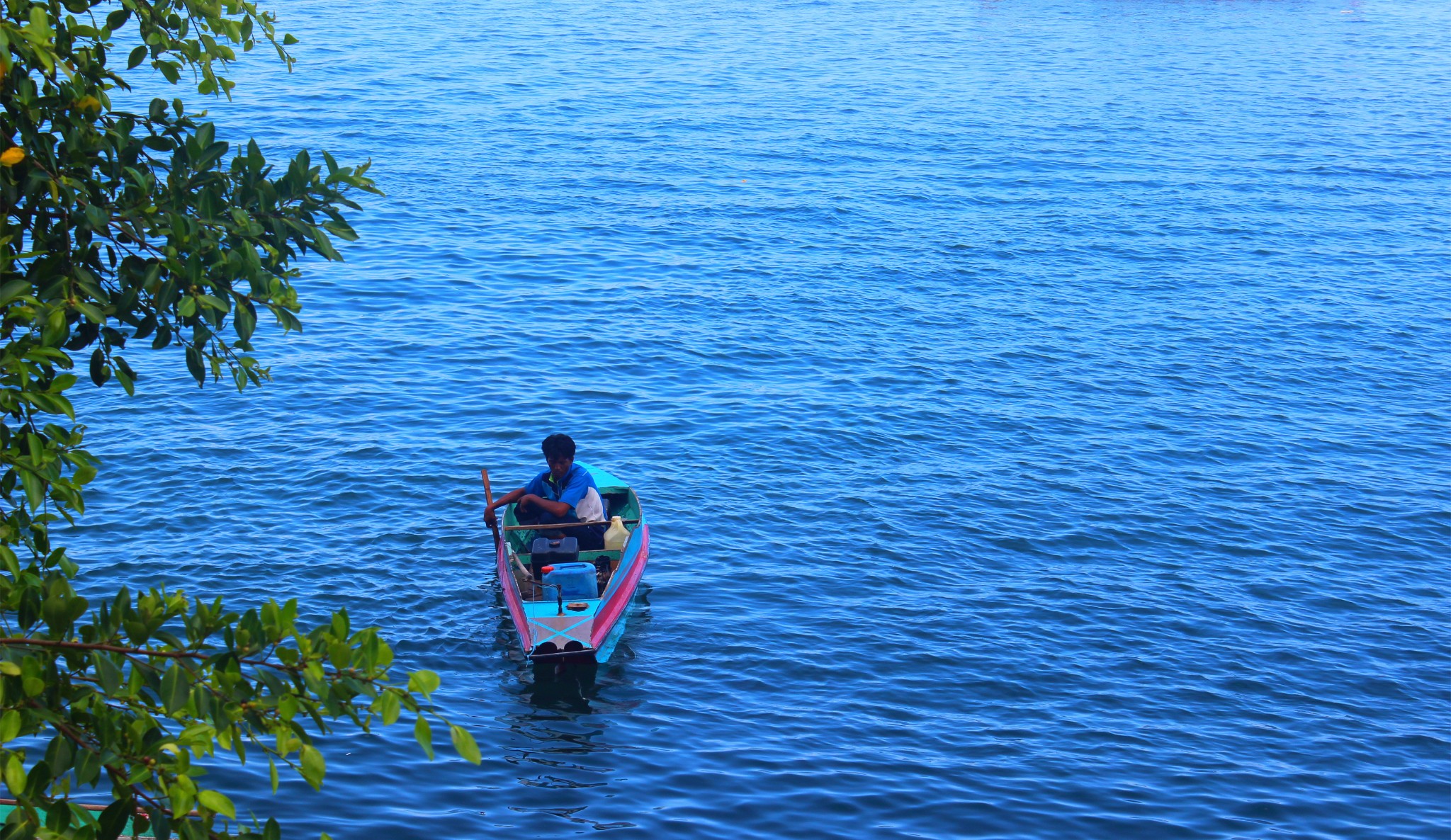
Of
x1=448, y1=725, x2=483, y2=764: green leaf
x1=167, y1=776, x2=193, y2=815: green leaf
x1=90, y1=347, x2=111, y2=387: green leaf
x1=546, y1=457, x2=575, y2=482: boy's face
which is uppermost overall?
x1=90, y1=347, x2=111, y2=387: green leaf

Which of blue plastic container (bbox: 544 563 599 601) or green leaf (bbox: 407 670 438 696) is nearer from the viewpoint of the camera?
green leaf (bbox: 407 670 438 696)

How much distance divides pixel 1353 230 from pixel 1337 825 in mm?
25391

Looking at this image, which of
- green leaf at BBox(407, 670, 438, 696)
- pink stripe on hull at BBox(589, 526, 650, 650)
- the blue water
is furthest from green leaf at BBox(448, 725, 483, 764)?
pink stripe on hull at BBox(589, 526, 650, 650)

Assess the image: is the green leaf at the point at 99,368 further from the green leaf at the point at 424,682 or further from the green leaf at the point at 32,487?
the green leaf at the point at 424,682

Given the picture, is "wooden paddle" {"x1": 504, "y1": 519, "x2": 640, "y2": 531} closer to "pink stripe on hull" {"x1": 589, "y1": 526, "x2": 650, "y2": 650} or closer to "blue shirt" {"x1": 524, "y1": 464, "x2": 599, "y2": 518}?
"blue shirt" {"x1": 524, "y1": 464, "x2": 599, "y2": 518}

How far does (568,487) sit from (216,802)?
10.8 metres

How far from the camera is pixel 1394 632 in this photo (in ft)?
53.3

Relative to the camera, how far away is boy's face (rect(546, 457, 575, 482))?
49.4 ft

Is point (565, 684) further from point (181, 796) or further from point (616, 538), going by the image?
point (181, 796)

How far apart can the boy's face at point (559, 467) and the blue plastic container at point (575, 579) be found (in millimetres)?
1325

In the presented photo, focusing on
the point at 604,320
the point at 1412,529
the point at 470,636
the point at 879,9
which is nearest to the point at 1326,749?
the point at 1412,529

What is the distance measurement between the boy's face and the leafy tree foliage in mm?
7537

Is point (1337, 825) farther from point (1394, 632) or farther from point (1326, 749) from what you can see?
point (1394, 632)

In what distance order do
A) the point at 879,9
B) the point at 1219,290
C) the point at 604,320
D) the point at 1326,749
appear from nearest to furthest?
1. the point at 1326,749
2. the point at 604,320
3. the point at 1219,290
4. the point at 879,9
